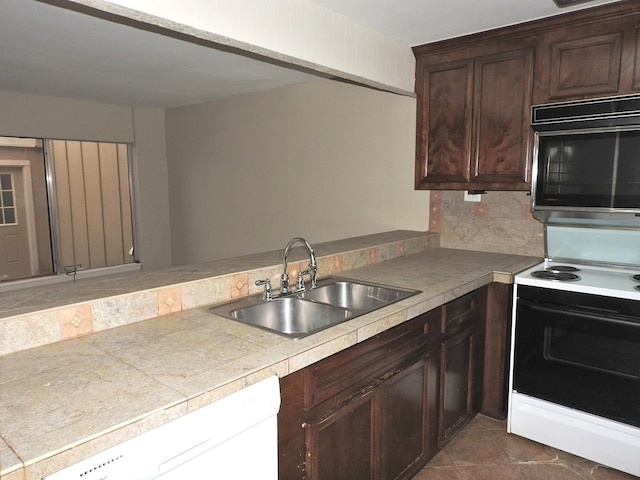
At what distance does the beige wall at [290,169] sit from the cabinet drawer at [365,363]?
1469 millimetres

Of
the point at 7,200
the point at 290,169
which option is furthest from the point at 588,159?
the point at 7,200

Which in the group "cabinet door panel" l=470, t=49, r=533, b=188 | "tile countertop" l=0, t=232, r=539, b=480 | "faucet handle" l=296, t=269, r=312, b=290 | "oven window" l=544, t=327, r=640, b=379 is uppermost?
"cabinet door panel" l=470, t=49, r=533, b=188

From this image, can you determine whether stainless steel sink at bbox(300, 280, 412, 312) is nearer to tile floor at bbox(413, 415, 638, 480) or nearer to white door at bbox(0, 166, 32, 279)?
tile floor at bbox(413, 415, 638, 480)

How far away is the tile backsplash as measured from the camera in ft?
9.46

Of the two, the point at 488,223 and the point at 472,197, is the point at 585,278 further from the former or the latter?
the point at 472,197

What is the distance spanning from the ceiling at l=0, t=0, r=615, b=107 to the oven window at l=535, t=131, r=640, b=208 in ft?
2.23

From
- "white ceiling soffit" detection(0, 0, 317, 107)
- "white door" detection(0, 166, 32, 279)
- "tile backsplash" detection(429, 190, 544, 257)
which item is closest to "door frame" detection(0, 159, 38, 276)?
"white door" detection(0, 166, 32, 279)

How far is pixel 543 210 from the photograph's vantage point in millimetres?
2408

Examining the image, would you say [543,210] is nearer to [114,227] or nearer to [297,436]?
[297,436]

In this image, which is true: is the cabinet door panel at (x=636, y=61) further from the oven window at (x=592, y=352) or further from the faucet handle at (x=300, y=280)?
the faucet handle at (x=300, y=280)

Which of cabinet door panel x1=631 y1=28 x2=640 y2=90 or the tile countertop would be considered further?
cabinet door panel x1=631 y1=28 x2=640 y2=90

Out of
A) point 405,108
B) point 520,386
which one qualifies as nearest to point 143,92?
point 405,108

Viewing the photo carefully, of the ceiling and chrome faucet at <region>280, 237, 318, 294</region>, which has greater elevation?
the ceiling

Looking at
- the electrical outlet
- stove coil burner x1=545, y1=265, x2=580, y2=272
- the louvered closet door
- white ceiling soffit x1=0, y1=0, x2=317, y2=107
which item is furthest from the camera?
the louvered closet door
